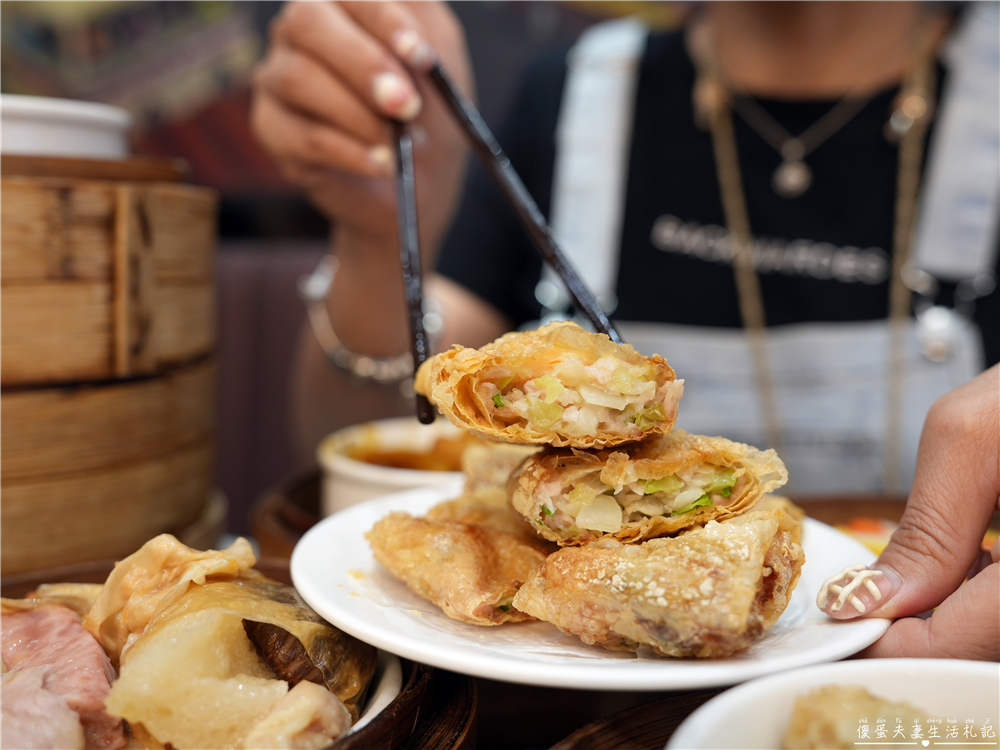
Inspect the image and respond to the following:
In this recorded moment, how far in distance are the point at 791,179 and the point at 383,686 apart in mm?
2233

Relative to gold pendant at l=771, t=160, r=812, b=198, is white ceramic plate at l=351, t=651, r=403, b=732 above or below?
below

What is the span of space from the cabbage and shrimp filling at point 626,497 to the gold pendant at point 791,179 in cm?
190

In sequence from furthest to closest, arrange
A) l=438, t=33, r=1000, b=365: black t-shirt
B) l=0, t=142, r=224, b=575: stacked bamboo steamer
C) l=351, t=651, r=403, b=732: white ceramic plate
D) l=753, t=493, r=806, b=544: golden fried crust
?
1. l=438, t=33, r=1000, b=365: black t-shirt
2. l=0, t=142, r=224, b=575: stacked bamboo steamer
3. l=753, t=493, r=806, b=544: golden fried crust
4. l=351, t=651, r=403, b=732: white ceramic plate

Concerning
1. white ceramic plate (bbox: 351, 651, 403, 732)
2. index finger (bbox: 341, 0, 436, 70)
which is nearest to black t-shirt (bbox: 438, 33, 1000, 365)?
index finger (bbox: 341, 0, 436, 70)

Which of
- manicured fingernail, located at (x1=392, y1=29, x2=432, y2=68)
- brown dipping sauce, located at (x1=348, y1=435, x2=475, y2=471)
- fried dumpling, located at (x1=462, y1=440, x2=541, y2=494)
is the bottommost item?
Result: brown dipping sauce, located at (x1=348, y1=435, x2=475, y2=471)

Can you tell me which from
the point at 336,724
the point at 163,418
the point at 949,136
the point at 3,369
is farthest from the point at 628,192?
the point at 336,724

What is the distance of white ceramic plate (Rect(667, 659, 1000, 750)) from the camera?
683 mm

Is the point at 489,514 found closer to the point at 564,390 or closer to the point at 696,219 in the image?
the point at 564,390

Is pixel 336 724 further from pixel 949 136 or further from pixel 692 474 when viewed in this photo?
pixel 949 136

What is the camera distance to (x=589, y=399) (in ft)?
3.01

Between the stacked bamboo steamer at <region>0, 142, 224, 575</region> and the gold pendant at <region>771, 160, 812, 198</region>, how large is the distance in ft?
6.14

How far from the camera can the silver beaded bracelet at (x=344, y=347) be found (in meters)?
2.44

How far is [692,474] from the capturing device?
36.4 inches

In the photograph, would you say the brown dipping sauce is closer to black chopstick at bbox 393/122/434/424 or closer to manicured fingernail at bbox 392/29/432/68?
black chopstick at bbox 393/122/434/424
